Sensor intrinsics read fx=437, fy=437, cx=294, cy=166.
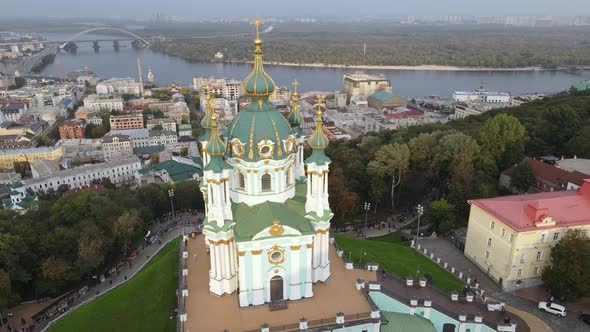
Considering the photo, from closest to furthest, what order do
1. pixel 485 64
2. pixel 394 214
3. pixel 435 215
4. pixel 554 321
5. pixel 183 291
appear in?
1. pixel 183 291
2. pixel 554 321
3. pixel 435 215
4. pixel 394 214
5. pixel 485 64

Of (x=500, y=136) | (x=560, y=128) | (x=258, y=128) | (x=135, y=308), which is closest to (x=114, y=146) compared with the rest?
(x=135, y=308)

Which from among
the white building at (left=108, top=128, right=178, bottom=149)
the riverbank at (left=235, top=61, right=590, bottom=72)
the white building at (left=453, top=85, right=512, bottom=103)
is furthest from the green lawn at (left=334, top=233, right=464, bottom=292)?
the riverbank at (left=235, top=61, right=590, bottom=72)

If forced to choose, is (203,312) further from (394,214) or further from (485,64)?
(485,64)

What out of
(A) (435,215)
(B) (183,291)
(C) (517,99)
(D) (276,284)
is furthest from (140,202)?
(C) (517,99)

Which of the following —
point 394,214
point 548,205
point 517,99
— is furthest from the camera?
point 517,99

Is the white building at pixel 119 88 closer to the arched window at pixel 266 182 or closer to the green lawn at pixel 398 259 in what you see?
the green lawn at pixel 398 259

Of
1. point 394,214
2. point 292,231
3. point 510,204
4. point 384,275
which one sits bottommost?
point 394,214

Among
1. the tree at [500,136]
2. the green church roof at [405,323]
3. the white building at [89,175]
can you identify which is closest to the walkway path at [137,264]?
the green church roof at [405,323]
